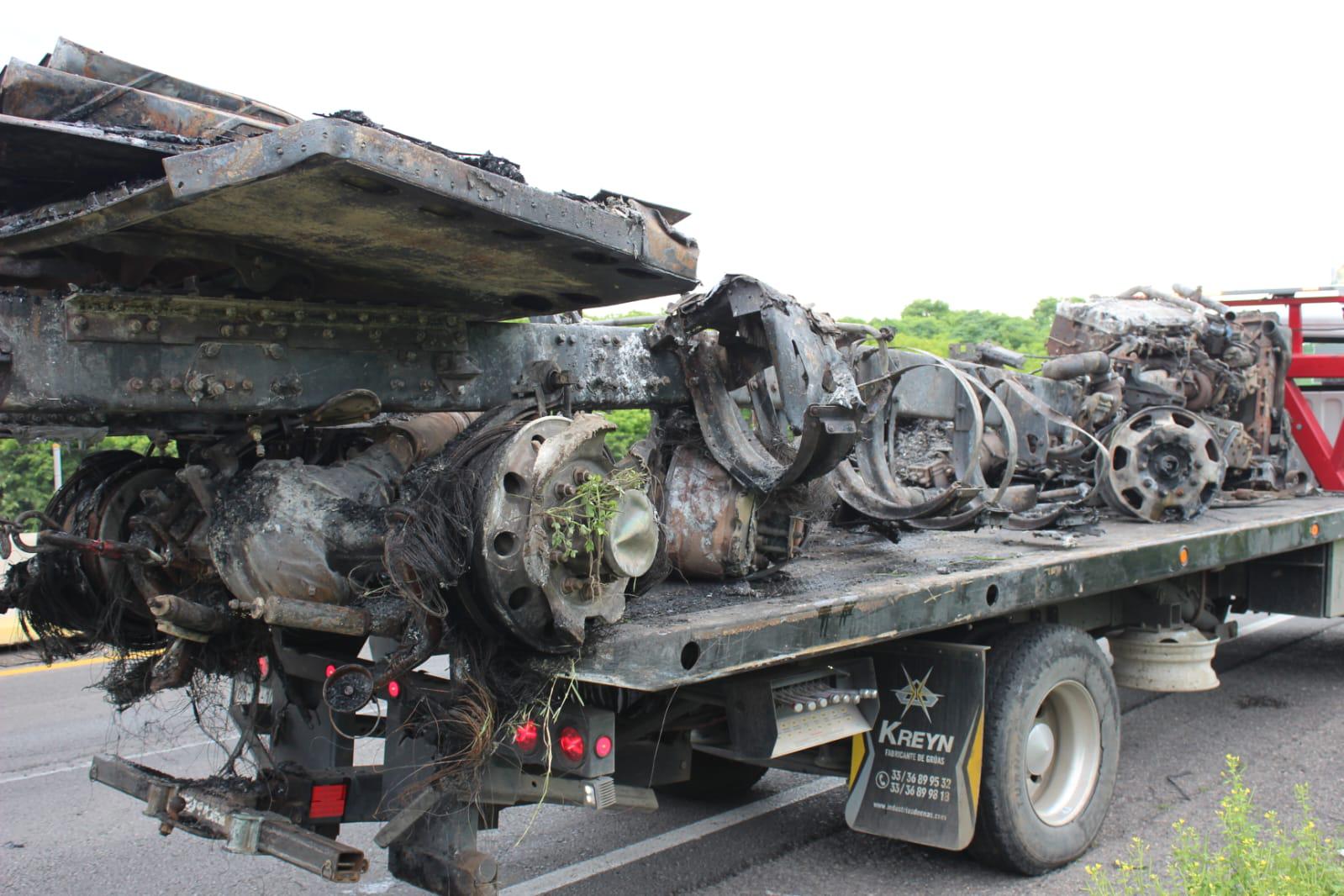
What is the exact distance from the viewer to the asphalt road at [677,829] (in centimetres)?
471

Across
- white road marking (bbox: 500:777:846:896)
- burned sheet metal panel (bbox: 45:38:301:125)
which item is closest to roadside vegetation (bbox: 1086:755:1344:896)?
white road marking (bbox: 500:777:846:896)

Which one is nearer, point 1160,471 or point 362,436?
point 362,436

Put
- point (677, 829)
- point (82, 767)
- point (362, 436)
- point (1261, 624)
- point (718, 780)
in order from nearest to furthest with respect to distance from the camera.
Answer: point (362, 436) < point (677, 829) < point (718, 780) < point (82, 767) < point (1261, 624)

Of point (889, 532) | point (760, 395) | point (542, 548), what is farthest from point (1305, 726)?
point (542, 548)

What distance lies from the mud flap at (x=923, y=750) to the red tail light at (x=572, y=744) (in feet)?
5.20

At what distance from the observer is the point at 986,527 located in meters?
6.27

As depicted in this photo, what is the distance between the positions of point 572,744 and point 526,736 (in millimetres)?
133

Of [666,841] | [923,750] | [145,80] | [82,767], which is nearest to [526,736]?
[923,750]

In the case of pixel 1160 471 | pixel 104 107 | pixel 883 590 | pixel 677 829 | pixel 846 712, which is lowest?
pixel 677 829

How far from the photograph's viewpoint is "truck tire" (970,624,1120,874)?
4535mm

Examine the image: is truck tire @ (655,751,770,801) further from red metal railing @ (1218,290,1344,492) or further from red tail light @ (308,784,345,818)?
red metal railing @ (1218,290,1344,492)

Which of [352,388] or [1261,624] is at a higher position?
[352,388]

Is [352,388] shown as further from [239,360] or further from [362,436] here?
[239,360]

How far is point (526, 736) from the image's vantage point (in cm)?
333
